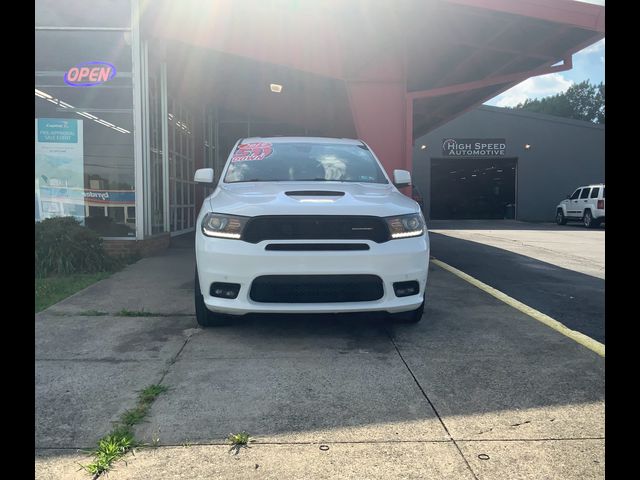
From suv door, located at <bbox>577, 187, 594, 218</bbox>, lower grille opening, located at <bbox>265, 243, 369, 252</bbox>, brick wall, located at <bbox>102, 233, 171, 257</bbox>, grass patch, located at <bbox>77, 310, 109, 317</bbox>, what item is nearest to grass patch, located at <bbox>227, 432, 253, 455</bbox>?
lower grille opening, located at <bbox>265, 243, 369, 252</bbox>

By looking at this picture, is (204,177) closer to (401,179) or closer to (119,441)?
(401,179)

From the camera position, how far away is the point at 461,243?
12.4m

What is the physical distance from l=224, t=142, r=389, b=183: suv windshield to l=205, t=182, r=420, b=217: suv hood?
0.33 meters

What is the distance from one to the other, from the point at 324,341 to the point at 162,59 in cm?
735

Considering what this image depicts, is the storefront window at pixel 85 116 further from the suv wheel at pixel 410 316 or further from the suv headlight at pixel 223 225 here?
the suv wheel at pixel 410 316

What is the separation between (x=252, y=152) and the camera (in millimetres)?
5207

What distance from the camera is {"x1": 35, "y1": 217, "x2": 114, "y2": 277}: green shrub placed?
671 cm

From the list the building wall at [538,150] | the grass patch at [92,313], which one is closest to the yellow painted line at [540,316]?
the grass patch at [92,313]

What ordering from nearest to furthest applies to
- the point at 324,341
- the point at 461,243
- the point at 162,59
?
1. the point at 324,341
2. the point at 162,59
3. the point at 461,243

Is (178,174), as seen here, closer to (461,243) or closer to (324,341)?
(461,243)

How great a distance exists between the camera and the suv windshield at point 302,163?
190 inches

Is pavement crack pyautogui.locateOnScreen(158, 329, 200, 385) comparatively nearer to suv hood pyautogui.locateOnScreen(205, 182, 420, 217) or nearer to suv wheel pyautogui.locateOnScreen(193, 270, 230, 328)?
suv wheel pyautogui.locateOnScreen(193, 270, 230, 328)
